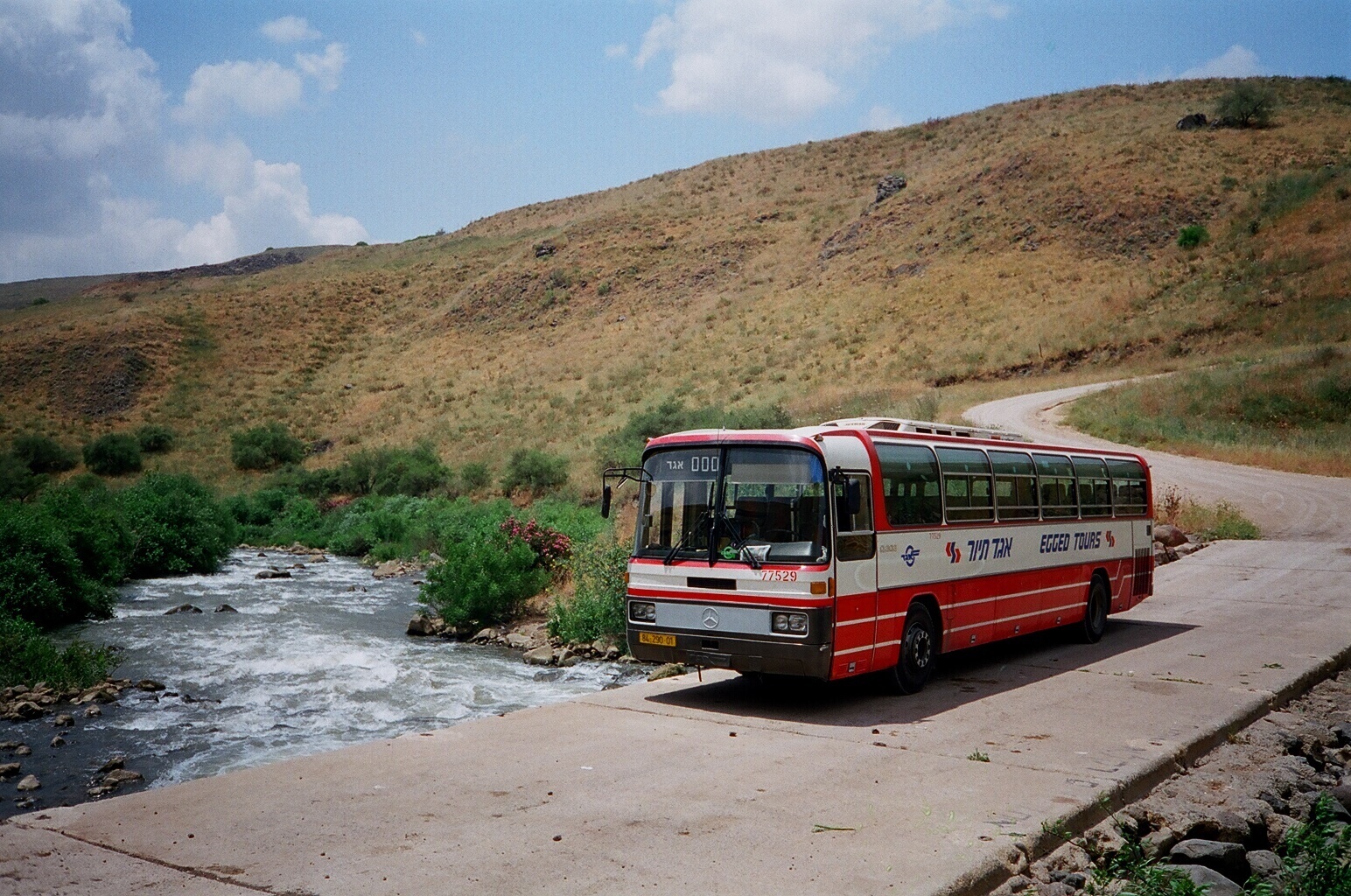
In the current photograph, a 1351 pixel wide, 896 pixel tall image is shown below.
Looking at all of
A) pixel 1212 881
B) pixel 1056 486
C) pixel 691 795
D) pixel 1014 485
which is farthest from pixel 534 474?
pixel 1212 881

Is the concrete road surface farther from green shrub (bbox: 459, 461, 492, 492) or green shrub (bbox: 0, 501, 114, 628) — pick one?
green shrub (bbox: 459, 461, 492, 492)

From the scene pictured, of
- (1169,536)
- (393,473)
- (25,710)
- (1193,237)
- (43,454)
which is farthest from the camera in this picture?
(1193,237)

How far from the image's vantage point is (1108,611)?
15.9 m

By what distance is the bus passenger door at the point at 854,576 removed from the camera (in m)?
10.1

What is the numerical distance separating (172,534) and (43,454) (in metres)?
30.6

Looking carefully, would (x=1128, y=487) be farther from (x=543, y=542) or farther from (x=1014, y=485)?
(x=543, y=542)

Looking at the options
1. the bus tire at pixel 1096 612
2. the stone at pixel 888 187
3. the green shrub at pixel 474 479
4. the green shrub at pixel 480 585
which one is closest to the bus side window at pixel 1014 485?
the bus tire at pixel 1096 612

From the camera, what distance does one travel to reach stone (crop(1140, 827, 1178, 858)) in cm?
671

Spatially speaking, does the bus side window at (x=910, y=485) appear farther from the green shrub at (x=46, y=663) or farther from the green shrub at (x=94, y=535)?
the green shrub at (x=94, y=535)

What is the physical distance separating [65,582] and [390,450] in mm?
30059

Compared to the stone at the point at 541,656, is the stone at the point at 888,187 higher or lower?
higher

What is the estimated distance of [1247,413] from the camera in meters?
38.3

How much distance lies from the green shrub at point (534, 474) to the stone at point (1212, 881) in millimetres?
36326

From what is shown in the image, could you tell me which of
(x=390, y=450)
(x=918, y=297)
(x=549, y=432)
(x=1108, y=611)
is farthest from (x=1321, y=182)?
(x=1108, y=611)
